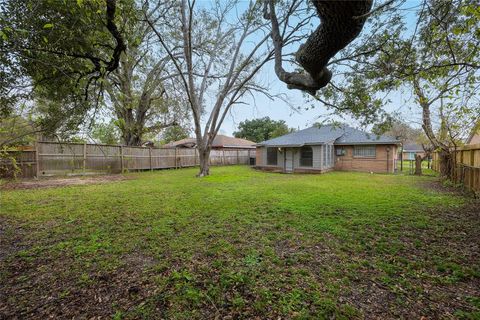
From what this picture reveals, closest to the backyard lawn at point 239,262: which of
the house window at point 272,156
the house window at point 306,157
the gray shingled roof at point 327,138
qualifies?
the gray shingled roof at point 327,138

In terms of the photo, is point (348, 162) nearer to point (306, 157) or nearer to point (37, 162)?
point (306, 157)

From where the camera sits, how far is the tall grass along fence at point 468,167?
625 centimetres

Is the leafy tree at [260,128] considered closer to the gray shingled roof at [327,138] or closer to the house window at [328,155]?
the gray shingled roof at [327,138]

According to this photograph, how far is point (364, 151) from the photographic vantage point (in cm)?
1516

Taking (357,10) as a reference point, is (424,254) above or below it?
below

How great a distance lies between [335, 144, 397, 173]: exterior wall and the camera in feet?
47.2

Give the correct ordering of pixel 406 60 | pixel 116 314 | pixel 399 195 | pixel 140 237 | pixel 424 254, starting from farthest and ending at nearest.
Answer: pixel 399 195, pixel 406 60, pixel 140 237, pixel 424 254, pixel 116 314

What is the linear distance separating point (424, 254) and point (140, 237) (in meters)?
4.31

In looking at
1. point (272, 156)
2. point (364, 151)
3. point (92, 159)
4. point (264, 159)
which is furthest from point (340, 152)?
point (92, 159)

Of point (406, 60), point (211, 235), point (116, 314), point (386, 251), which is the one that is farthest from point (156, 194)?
point (406, 60)

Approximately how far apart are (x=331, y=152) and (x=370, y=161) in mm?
2613

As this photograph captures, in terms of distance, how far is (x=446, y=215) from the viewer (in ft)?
15.6

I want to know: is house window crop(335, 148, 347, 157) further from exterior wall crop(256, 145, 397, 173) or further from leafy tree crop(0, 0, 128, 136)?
leafy tree crop(0, 0, 128, 136)

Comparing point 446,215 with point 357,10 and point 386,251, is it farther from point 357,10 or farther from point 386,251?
point 357,10
